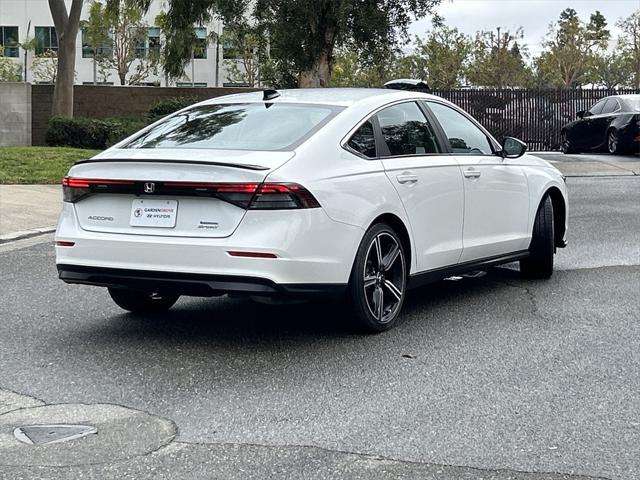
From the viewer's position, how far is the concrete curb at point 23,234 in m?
11.7

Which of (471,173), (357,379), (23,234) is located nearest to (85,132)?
(23,234)

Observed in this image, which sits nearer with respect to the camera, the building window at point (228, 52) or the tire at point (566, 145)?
the tire at point (566, 145)

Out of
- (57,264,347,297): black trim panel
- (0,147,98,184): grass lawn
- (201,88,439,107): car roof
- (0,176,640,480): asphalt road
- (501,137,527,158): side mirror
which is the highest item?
(201,88,439,107): car roof

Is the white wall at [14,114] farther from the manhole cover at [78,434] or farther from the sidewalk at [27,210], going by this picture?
the manhole cover at [78,434]

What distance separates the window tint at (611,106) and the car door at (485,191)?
1837 centimetres

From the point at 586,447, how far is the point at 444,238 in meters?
3.01

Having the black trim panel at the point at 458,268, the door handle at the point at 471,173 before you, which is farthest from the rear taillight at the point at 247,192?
the door handle at the point at 471,173

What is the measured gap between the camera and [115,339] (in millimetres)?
6672

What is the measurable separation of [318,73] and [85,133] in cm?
587

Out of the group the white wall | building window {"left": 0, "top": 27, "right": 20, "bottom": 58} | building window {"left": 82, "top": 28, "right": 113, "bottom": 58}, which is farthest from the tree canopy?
building window {"left": 0, "top": 27, "right": 20, "bottom": 58}

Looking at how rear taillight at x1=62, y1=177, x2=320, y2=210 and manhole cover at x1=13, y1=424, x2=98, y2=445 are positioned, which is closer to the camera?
manhole cover at x1=13, y1=424, x2=98, y2=445

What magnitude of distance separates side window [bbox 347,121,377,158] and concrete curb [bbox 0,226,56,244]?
6.04m

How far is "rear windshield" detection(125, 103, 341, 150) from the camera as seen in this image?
654 centimetres

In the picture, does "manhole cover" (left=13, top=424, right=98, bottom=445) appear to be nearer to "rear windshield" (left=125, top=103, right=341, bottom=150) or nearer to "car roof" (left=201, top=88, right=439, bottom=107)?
"rear windshield" (left=125, top=103, right=341, bottom=150)
